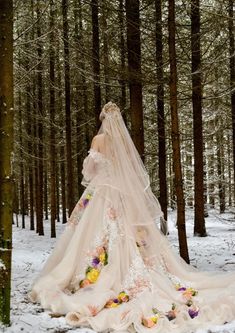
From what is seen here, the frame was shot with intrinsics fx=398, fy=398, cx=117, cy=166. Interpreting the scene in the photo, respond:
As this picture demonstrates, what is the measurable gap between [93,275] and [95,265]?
17 centimetres

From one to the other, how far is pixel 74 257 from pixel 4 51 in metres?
3.31

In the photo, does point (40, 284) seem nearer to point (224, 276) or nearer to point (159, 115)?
point (224, 276)

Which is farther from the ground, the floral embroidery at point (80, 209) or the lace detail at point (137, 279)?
the floral embroidery at point (80, 209)

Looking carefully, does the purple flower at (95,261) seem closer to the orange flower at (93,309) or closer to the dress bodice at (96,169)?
the orange flower at (93,309)

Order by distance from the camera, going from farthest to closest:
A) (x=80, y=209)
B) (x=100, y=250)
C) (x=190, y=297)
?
1. (x=80, y=209)
2. (x=100, y=250)
3. (x=190, y=297)

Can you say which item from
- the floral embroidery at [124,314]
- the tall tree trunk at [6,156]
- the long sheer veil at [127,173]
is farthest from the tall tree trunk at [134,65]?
the floral embroidery at [124,314]

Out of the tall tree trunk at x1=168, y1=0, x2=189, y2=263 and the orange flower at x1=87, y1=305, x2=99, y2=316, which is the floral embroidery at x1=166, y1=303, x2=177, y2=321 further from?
the tall tree trunk at x1=168, y1=0, x2=189, y2=263

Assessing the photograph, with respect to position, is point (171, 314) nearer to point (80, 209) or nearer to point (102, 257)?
point (102, 257)

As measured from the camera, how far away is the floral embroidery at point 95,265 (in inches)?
237

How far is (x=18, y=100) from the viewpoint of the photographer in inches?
802

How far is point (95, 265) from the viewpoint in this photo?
615 cm

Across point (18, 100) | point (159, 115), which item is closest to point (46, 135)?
point (18, 100)

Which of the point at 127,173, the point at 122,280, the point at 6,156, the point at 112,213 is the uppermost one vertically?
the point at 6,156

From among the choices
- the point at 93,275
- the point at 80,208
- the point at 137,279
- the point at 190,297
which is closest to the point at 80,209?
the point at 80,208
